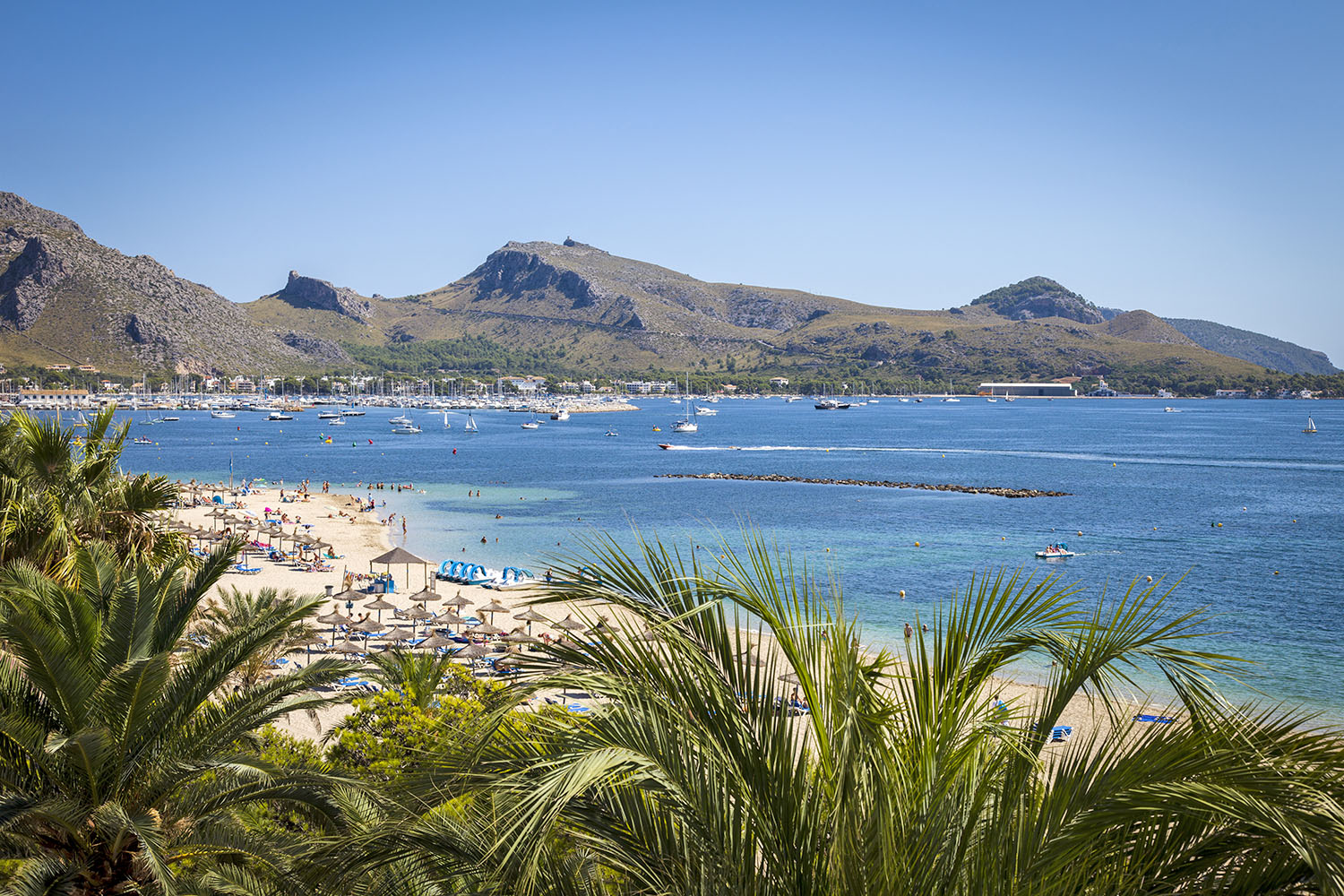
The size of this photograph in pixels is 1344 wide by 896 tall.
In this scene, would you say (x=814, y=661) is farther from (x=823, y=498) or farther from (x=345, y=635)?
(x=823, y=498)

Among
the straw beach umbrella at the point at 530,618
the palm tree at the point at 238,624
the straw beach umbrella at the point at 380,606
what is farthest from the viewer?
the straw beach umbrella at the point at 380,606

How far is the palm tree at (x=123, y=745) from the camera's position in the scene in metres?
6.58

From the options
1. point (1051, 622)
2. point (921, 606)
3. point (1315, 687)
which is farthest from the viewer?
point (921, 606)

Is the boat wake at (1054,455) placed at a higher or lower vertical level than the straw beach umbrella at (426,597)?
higher

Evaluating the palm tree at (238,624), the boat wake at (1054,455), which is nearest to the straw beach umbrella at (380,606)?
the palm tree at (238,624)

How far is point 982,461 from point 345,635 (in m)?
81.7

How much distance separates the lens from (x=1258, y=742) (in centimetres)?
425

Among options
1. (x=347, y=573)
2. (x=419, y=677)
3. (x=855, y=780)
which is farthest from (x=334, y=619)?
(x=855, y=780)

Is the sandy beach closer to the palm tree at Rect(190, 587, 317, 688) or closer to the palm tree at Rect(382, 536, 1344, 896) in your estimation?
the palm tree at Rect(190, 587, 317, 688)

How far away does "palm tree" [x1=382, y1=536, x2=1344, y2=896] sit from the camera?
12.7ft

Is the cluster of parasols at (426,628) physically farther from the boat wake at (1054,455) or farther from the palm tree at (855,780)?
the boat wake at (1054,455)

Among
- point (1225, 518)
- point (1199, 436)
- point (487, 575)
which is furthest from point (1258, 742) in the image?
point (1199, 436)

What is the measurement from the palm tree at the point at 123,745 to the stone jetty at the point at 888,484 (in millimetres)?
69461

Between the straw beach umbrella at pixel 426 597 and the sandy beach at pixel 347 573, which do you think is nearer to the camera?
the sandy beach at pixel 347 573
